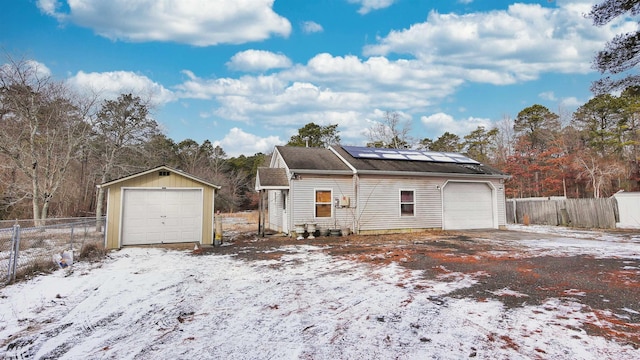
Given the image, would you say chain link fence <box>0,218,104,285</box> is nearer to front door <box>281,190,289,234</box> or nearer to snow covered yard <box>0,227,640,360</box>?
snow covered yard <box>0,227,640,360</box>

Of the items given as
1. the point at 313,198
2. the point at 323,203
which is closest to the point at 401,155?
the point at 323,203

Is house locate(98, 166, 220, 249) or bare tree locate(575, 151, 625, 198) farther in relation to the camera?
bare tree locate(575, 151, 625, 198)

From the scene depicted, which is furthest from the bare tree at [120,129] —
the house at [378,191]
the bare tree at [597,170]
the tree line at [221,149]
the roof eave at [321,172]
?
the bare tree at [597,170]

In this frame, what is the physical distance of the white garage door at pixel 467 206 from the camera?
1432 centimetres

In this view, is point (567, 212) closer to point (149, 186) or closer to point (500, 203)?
point (500, 203)

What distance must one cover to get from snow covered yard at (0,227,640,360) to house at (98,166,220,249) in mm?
2470

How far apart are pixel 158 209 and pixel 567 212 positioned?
19364mm

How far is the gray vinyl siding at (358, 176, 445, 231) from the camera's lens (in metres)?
13.1

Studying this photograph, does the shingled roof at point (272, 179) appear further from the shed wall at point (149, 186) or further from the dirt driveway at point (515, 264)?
the shed wall at point (149, 186)

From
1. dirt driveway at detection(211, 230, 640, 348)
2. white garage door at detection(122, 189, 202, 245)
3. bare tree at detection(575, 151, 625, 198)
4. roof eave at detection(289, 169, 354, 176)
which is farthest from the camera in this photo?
bare tree at detection(575, 151, 625, 198)

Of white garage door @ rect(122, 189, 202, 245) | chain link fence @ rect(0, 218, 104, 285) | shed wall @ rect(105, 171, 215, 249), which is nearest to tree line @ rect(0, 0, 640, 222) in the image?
chain link fence @ rect(0, 218, 104, 285)

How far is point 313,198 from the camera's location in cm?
1269

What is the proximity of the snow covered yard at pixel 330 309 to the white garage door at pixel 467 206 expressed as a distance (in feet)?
21.1

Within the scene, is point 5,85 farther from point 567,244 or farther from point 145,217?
point 567,244
